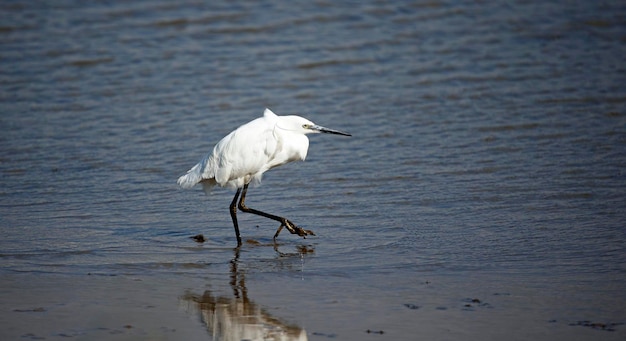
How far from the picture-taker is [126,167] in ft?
28.5

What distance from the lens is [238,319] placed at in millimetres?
4672

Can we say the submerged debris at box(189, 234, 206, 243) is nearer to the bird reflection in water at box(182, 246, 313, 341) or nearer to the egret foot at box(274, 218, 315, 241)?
the egret foot at box(274, 218, 315, 241)

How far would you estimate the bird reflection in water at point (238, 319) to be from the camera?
443cm

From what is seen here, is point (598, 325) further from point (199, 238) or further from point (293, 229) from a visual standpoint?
point (199, 238)

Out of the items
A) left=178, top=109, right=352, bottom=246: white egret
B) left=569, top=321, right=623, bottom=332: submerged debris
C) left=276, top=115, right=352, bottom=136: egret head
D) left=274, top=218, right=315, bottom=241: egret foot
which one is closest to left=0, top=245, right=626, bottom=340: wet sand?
left=569, top=321, right=623, bottom=332: submerged debris

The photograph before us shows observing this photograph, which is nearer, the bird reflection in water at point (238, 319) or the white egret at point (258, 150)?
the bird reflection in water at point (238, 319)

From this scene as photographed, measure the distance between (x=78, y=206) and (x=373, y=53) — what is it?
6602mm

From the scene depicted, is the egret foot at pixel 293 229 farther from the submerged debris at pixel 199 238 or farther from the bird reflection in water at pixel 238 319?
the bird reflection in water at pixel 238 319

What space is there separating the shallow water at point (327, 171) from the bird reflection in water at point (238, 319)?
0.06 ft

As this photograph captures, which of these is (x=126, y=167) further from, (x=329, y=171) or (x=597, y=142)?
(x=597, y=142)

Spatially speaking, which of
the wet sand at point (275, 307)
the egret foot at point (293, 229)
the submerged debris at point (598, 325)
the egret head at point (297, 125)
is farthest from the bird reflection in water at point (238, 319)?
the egret head at point (297, 125)

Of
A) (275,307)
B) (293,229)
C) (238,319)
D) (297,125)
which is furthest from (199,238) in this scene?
(238,319)

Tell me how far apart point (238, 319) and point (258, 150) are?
221 cm

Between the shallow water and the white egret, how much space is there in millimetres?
444
